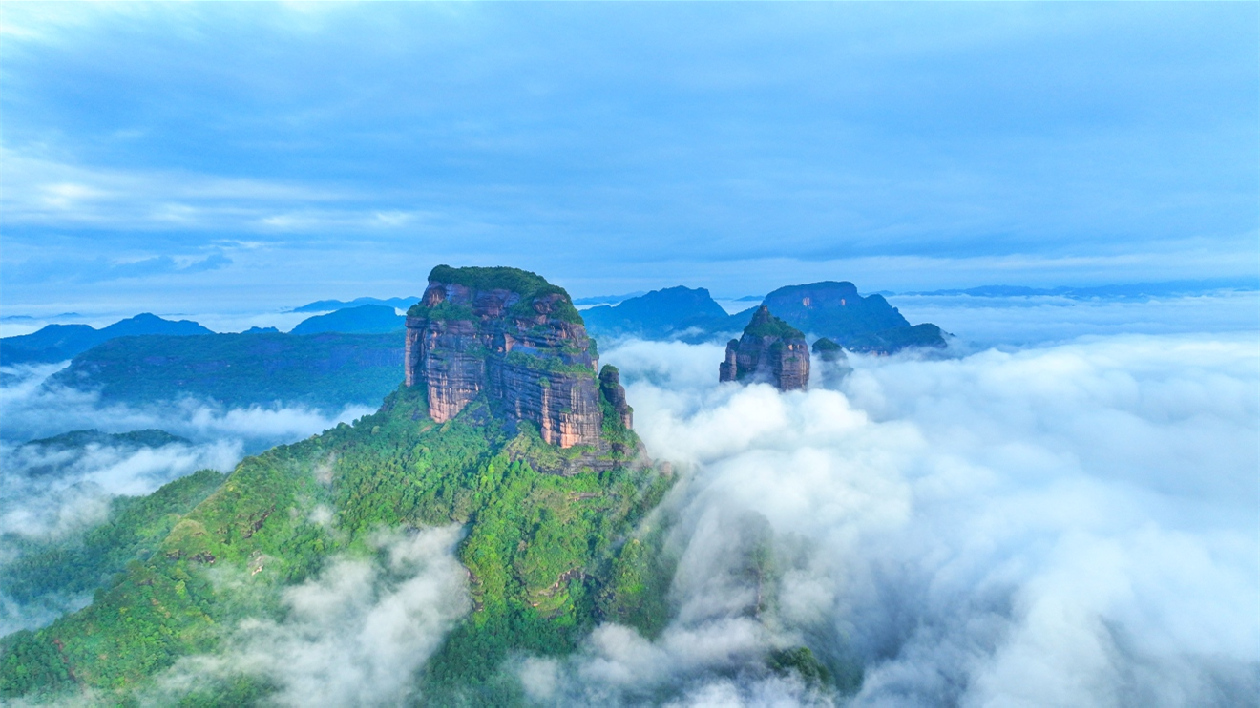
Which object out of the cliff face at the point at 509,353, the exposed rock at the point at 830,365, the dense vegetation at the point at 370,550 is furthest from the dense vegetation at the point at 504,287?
the exposed rock at the point at 830,365

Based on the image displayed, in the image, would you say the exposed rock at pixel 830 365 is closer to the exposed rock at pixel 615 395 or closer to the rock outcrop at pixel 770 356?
the rock outcrop at pixel 770 356

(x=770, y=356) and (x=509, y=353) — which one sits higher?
(x=509, y=353)

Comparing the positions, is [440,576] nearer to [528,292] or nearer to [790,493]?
[528,292]

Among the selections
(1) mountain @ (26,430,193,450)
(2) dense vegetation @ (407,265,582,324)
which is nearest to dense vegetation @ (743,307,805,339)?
(2) dense vegetation @ (407,265,582,324)

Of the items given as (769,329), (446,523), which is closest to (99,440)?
(446,523)

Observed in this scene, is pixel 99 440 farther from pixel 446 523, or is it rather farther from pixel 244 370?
pixel 446 523

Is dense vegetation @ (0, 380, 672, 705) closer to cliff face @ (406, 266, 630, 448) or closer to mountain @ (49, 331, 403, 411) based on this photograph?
cliff face @ (406, 266, 630, 448)

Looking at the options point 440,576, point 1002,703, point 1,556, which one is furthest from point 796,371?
point 1,556
